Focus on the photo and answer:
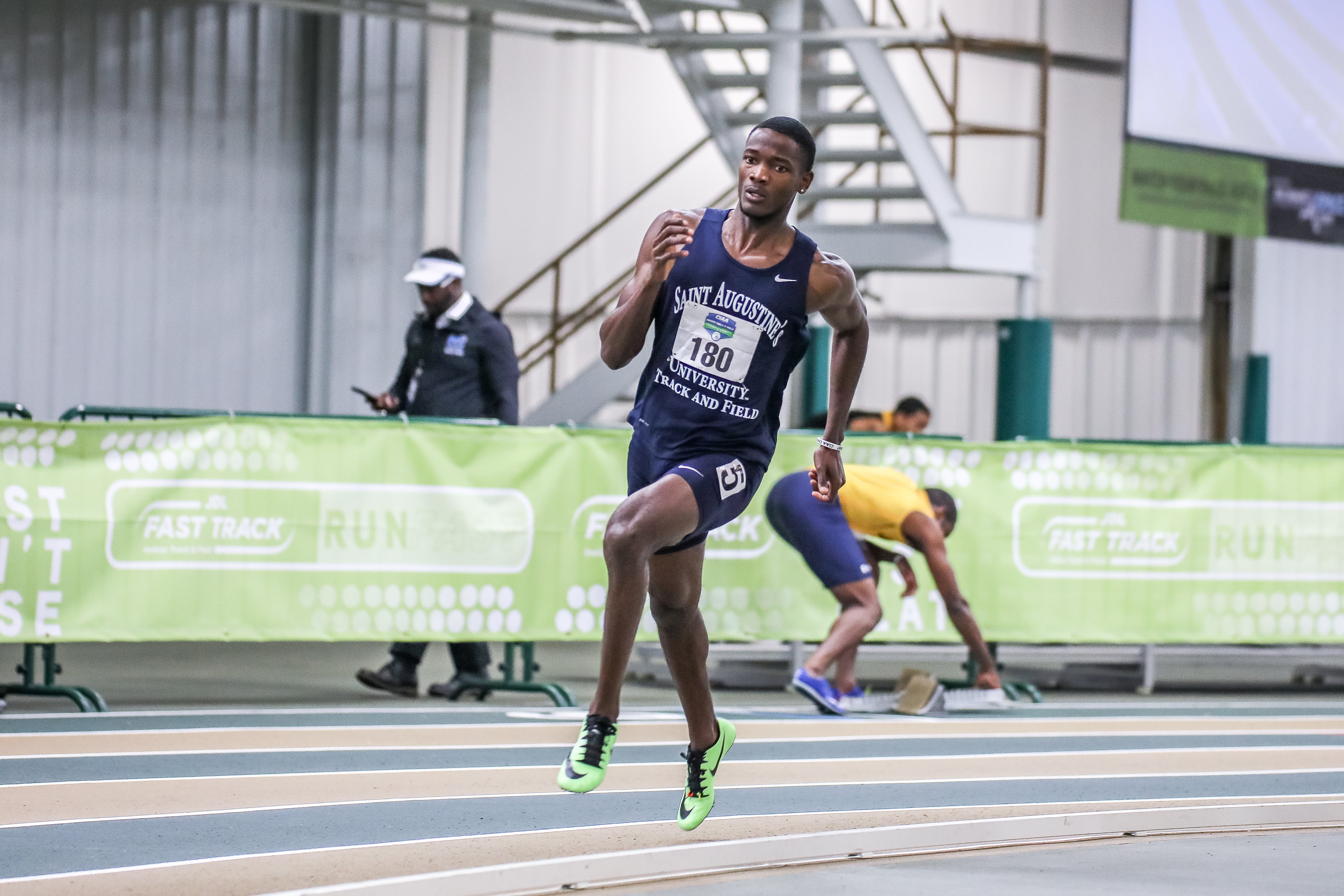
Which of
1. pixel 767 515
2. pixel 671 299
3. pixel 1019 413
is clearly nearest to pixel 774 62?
pixel 1019 413

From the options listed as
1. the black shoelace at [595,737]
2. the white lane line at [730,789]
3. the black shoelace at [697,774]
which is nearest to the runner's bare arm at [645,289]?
the black shoelace at [595,737]

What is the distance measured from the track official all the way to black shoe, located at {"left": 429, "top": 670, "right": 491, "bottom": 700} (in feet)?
0.33

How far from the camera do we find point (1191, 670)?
13836mm

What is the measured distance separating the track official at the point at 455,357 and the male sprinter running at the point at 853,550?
69.4 inches

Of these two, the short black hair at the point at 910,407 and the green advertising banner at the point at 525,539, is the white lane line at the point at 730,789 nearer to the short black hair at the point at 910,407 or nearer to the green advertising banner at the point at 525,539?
the green advertising banner at the point at 525,539

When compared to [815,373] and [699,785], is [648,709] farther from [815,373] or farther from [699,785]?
[815,373]

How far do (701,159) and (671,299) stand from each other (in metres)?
14.7

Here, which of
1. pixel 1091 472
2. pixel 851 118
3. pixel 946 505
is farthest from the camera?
pixel 851 118

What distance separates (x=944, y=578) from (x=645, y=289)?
491 centimetres

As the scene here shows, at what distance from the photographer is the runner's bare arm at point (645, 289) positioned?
5230mm

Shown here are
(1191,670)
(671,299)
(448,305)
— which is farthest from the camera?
(1191,670)

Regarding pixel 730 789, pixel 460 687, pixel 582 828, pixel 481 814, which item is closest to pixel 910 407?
pixel 460 687

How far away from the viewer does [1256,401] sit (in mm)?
19109

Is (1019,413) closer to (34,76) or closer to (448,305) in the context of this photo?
(448,305)
